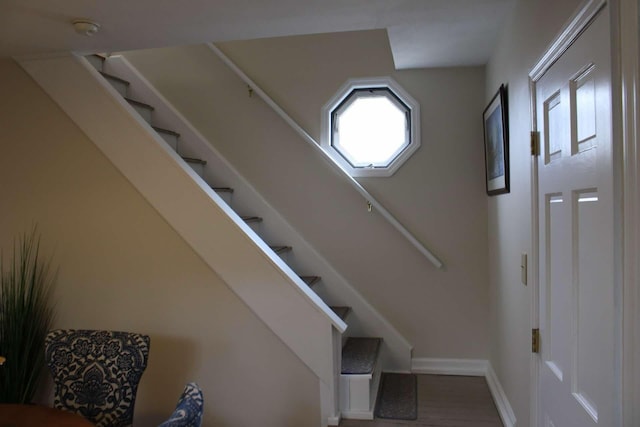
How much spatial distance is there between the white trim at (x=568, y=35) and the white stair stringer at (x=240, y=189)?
2145mm

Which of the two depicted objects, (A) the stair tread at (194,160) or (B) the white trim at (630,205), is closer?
(B) the white trim at (630,205)

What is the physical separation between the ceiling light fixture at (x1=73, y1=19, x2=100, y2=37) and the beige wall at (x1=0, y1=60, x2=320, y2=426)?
0.62 m

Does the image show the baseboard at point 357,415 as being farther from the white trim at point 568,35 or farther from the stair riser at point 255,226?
the white trim at point 568,35

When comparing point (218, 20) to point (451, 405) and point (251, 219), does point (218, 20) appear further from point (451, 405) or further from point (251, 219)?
point (451, 405)

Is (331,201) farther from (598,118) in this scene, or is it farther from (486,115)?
(598,118)

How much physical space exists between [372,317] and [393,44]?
1.91m

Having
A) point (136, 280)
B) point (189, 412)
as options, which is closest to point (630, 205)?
point (189, 412)

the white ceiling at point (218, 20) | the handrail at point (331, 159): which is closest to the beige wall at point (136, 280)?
the white ceiling at point (218, 20)

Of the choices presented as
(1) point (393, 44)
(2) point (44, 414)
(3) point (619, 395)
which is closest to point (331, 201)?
(1) point (393, 44)

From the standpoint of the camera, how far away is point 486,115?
319 cm

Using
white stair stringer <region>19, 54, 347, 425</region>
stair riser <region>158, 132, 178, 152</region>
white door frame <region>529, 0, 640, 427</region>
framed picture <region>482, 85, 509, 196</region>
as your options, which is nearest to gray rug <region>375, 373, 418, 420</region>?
white stair stringer <region>19, 54, 347, 425</region>

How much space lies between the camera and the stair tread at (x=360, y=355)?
109 inches

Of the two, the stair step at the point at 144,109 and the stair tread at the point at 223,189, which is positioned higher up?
the stair step at the point at 144,109

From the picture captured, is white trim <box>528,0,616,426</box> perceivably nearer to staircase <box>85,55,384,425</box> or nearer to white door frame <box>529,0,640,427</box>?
white door frame <box>529,0,640,427</box>
